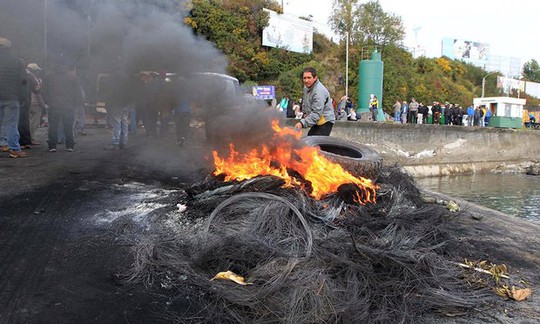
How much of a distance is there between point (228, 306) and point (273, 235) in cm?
100

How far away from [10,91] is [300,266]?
6.74 metres

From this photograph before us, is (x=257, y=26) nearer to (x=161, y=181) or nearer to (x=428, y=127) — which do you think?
(x=428, y=127)

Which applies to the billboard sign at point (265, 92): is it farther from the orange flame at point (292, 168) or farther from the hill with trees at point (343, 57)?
the orange flame at point (292, 168)

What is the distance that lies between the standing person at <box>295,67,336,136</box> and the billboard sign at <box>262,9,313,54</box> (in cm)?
2549

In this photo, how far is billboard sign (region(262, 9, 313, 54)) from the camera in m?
31.0

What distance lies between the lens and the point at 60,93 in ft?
25.2

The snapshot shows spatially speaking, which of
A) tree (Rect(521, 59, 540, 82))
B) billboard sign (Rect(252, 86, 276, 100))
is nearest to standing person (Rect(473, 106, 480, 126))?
billboard sign (Rect(252, 86, 276, 100))

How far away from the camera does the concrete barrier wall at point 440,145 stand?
1584cm

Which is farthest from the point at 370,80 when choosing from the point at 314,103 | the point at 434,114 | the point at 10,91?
the point at 10,91

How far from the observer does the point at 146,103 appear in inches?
339

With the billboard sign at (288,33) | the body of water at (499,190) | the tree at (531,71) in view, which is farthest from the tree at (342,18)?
the tree at (531,71)

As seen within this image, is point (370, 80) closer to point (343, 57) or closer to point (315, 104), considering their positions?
point (343, 57)

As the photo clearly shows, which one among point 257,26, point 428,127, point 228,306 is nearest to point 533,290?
point 228,306

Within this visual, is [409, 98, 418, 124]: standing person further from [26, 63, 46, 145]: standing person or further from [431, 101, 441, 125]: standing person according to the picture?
[26, 63, 46, 145]: standing person
